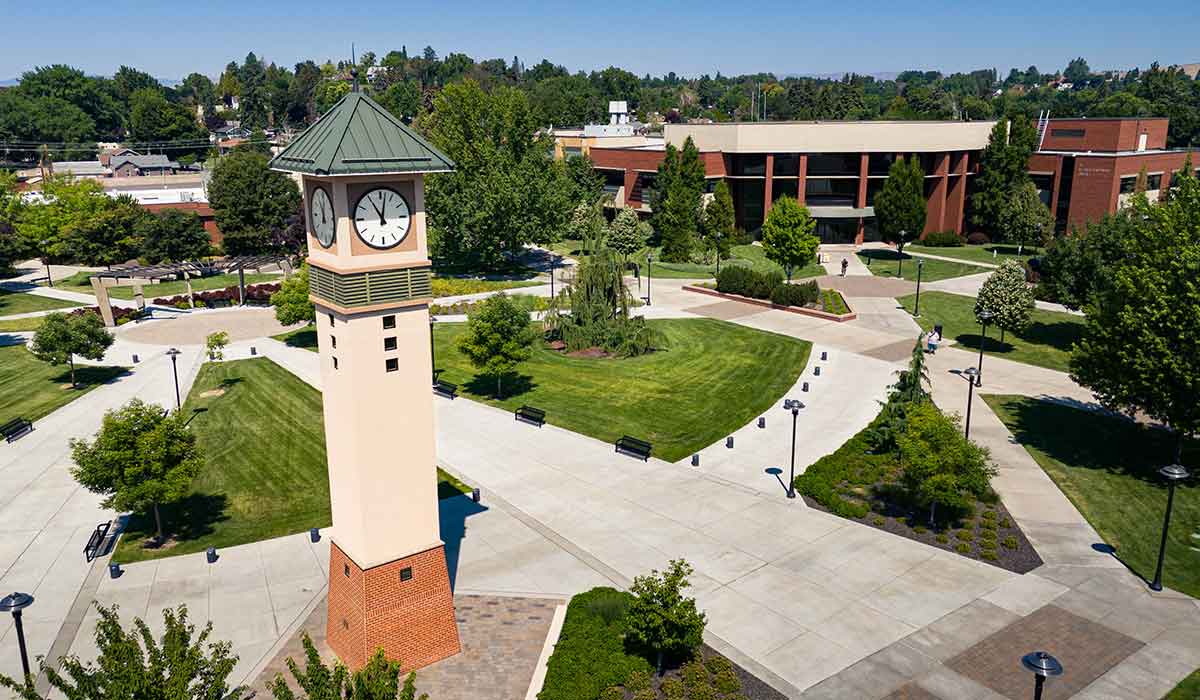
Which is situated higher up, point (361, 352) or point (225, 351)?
point (361, 352)

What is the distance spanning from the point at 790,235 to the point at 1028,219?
24366 millimetres

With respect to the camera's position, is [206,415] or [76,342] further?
Result: [76,342]

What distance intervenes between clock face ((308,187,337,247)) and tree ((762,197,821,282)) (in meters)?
45.3

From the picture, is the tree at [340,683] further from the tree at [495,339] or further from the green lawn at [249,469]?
the tree at [495,339]

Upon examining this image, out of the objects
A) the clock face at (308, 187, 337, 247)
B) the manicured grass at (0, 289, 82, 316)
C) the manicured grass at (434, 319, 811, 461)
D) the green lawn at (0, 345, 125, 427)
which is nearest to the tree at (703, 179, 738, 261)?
the manicured grass at (434, 319, 811, 461)

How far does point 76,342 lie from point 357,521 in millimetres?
29086

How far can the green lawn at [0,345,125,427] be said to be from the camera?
3772 centimetres

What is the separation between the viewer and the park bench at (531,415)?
35759 millimetres

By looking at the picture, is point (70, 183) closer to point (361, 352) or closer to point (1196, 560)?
point (361, 352)

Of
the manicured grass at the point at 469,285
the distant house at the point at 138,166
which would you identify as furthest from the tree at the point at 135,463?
the distant house at the point at 138,166

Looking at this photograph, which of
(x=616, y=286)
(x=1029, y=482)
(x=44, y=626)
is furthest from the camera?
(x=616, y=286)

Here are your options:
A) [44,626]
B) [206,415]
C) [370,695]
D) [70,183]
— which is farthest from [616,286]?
[70,183]

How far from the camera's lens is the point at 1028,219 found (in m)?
70.2

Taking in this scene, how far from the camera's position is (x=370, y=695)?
538 inches
